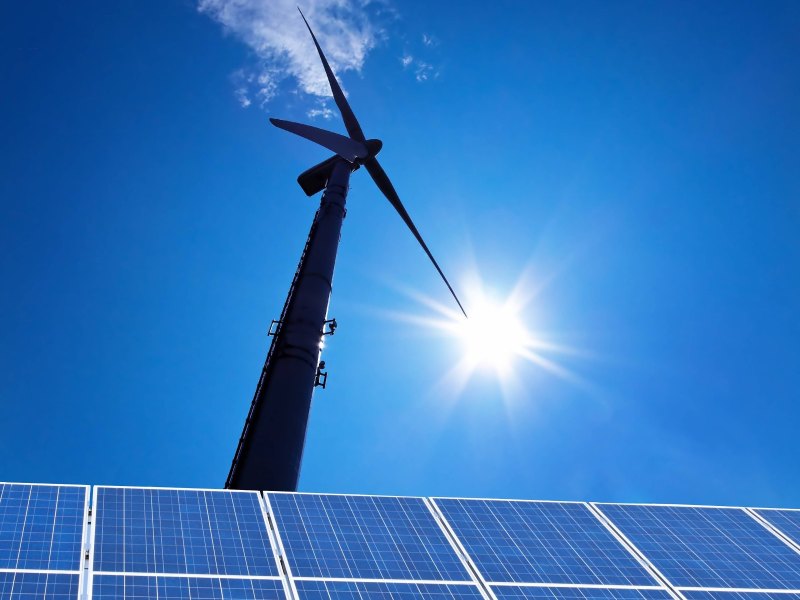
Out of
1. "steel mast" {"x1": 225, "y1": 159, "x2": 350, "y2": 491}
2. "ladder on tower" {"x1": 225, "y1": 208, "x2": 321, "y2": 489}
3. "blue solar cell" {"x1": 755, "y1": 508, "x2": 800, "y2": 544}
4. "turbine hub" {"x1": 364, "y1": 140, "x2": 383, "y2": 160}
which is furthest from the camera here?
"turbine hub" {"x1": 364, "y1": 140, "x2": 383, "y2": 160}

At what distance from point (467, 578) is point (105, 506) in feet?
21.7

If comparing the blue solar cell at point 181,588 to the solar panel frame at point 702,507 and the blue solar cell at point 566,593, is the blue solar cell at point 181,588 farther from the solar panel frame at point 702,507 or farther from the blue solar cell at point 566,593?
the solar panel frame at point 702,507

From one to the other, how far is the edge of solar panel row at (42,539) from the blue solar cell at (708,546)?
10662mm

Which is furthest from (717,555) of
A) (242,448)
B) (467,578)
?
(242,448)

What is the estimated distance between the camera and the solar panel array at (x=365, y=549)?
36.4 feet

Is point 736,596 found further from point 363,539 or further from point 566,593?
point 363,539

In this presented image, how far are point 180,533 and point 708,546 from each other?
1069 centimetres

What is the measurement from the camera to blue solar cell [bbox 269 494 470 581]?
12.4 meters

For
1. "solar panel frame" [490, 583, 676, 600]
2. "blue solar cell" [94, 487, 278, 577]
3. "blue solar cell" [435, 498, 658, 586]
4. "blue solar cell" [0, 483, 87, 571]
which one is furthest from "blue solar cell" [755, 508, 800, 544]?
"blue solar cell" [0, 483, 87, 571]

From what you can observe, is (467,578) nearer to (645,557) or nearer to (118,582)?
(645,557)

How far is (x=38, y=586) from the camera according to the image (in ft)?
33.4

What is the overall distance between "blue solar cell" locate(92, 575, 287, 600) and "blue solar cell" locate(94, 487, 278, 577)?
0.21 metres

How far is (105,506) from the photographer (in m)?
12.7

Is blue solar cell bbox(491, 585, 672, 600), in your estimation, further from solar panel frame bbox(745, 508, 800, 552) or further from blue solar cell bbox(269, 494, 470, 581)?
solar panel frame bbox(745, 508, 800, 552)
